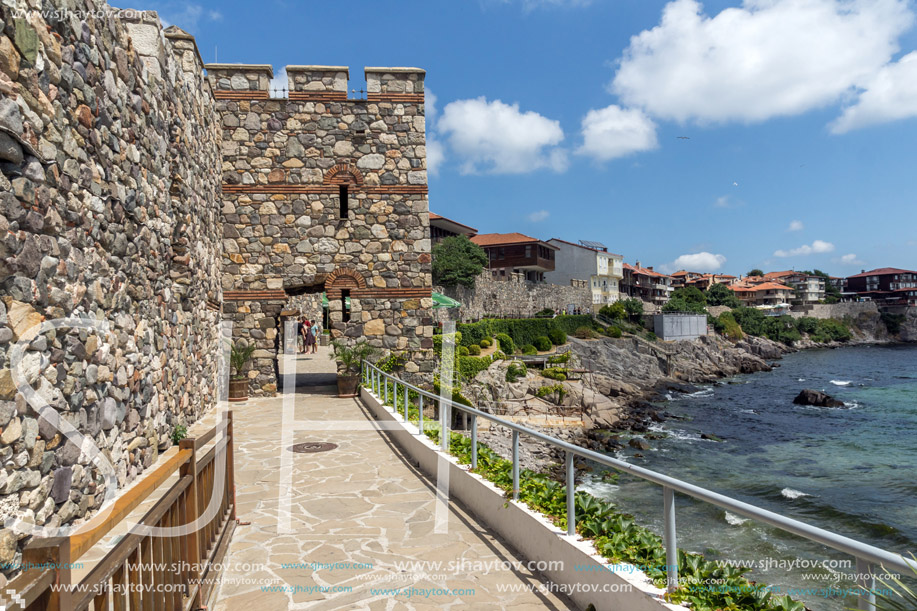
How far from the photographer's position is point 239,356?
13.2 meters

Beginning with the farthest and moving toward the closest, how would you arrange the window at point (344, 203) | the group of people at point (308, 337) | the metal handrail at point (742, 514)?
the group of people at point (308, 337) < the window at point (344, 203) < the metal handrail at point (742, 514)

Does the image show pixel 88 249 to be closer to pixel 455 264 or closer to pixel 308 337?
pixel 308 337

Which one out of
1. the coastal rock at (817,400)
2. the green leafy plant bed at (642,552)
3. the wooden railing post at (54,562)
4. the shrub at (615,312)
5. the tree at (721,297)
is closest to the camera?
the wooden railing post at (54,562)

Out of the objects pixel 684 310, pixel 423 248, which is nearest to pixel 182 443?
pixel 423 248

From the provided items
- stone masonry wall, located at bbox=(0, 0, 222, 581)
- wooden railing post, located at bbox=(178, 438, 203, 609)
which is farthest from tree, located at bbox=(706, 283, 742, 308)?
wooden railing post, located at bbox=(178, 438, 203, 609)

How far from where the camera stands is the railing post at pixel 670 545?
3.15 metres

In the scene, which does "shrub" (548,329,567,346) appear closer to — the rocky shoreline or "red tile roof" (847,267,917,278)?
the rocky shoreline

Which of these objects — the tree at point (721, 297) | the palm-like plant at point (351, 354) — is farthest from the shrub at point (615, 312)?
the palm-like plant at point (351, 354)

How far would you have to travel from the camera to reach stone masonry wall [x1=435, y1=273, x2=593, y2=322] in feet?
138

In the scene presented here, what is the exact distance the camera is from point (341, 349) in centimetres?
1383

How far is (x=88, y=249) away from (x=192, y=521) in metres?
3.20

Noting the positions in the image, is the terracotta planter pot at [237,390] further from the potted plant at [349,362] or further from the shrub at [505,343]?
the shrub at [505,343]

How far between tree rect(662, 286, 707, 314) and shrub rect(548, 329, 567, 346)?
3137 centimetres

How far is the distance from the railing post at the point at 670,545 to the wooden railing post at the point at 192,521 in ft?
9.37
